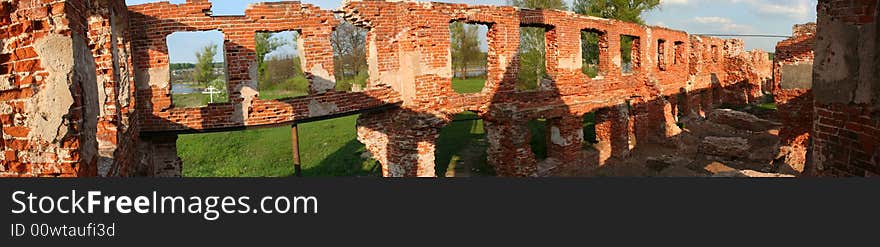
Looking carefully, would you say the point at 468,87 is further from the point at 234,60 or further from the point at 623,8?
the point at 234,60

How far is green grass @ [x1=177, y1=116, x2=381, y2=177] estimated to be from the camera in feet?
44.1

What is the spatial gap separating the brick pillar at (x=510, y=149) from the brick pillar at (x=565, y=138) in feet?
4.12

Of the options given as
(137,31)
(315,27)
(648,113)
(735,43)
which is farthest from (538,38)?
(137,31)

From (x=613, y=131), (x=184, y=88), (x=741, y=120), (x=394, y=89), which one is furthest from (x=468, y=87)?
(x=184, y=88)

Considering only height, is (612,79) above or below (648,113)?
above

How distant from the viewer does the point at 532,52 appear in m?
27.4

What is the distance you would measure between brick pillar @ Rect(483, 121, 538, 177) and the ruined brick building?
35mm

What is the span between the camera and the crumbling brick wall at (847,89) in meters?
3.84

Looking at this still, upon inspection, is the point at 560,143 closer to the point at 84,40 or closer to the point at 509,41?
the point at 509,41

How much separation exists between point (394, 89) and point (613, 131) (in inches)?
294

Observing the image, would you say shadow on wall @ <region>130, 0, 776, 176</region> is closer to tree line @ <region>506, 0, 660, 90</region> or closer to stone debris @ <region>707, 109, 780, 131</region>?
stone debris @ <region>707, 109, 780, 131</region>

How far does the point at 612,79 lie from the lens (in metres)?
13.9

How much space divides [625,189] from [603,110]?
11.5m

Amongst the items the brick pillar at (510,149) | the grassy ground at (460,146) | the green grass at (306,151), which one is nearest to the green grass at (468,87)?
the grassy ground at (460,146)
